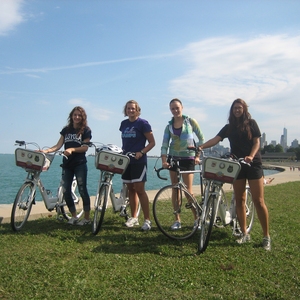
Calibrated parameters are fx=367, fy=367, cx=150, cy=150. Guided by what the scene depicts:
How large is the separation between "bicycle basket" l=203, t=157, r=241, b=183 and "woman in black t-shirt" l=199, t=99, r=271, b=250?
12.5 inches

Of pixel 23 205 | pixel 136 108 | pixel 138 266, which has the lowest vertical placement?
pixel 138 266

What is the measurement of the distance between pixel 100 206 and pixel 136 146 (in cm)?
109

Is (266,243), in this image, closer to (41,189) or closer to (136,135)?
(136,135)

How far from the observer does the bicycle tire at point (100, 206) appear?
5.21 m

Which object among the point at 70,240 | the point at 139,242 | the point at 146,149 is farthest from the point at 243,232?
the point at 70,240

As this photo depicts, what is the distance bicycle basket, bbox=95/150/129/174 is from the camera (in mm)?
5270

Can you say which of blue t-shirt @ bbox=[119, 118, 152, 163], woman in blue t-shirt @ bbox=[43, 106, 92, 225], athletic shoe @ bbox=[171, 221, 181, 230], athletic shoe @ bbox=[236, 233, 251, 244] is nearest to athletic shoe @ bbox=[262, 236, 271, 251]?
athletic shoe @ bbox=[236, 233, 251, 244]

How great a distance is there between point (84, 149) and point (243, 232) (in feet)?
8.81

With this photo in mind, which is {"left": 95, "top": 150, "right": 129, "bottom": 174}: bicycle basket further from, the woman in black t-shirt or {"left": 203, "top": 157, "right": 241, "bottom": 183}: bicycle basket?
the woman in black t-shirt

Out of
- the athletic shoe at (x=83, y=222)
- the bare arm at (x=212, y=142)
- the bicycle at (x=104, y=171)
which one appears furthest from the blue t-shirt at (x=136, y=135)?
the athletic shoe at (x=83, y=222)

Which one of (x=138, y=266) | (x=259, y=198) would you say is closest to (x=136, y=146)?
(x=259, y=198)

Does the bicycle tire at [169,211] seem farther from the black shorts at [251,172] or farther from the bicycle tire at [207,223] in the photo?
the black shorts at [251,172]

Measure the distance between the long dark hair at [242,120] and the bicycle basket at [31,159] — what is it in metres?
2.79

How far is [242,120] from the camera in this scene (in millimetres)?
4961
